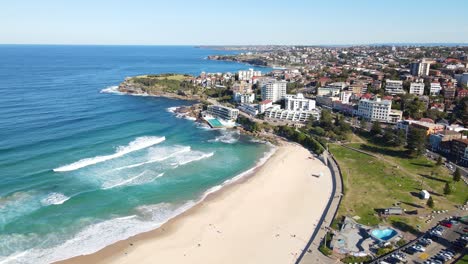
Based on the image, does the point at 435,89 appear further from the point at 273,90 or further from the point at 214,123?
the point at 214,123

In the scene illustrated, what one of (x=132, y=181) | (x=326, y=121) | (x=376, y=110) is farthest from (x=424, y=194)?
(x=376, y=110)

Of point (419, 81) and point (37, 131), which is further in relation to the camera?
point (419, 81)

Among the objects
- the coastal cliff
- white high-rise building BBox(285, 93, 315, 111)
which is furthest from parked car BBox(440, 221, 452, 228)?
the coastal cliff

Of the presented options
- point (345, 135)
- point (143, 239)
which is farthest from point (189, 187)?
point (345, 135)

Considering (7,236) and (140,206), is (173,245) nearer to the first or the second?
(140,206)

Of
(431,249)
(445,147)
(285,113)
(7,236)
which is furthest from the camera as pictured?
(285,113)
